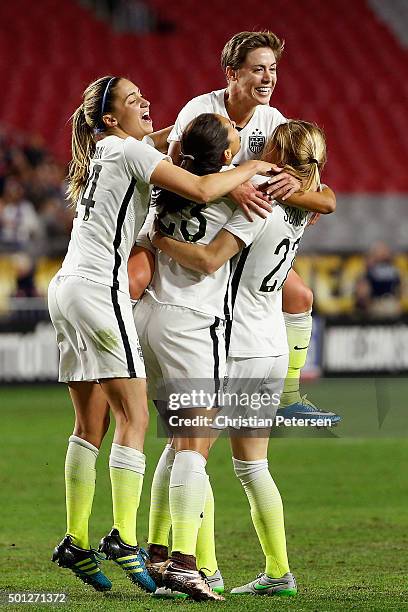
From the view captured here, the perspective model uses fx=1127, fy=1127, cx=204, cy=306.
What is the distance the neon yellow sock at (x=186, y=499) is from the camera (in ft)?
14.5

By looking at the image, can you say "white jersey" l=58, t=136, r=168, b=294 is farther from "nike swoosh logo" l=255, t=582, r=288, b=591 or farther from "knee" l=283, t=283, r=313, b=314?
"nike swoosh logo" l=255, t=582, r=288, b=591

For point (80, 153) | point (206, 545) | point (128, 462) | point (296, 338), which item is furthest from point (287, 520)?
point (80, 153)

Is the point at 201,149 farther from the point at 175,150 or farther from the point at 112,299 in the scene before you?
the point at 112,299

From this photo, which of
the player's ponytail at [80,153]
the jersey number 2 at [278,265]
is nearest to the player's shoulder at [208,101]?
the player's ponytail at [80,153]

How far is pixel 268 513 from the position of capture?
476cm

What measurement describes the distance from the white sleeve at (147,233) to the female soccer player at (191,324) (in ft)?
0.33

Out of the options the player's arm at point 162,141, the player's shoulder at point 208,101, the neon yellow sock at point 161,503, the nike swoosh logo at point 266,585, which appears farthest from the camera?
the player's arm at point 162,141

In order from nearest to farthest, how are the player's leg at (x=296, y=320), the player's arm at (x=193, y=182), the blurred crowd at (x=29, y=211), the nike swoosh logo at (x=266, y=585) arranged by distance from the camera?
1. the player's arm at (x=193, y=182)
2. the nike swoosh logo at (x=266, y=585)
3. the player's leg at (x=296, y=320)
4. the blurred crowd at (x=29, y=211)

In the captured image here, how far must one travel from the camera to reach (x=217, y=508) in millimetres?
7375

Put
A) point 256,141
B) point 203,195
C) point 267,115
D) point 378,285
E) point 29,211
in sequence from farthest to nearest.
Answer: point 378,285 → point 29,211 → point 267,115 → point 256,141 → point 203,195

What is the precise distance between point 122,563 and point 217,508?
3025mm

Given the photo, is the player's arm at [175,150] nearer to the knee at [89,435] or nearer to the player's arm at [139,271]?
the player's arm at [139,271]

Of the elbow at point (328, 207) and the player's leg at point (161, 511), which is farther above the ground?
the elbow at point (328, 207)

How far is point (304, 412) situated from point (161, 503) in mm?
752
